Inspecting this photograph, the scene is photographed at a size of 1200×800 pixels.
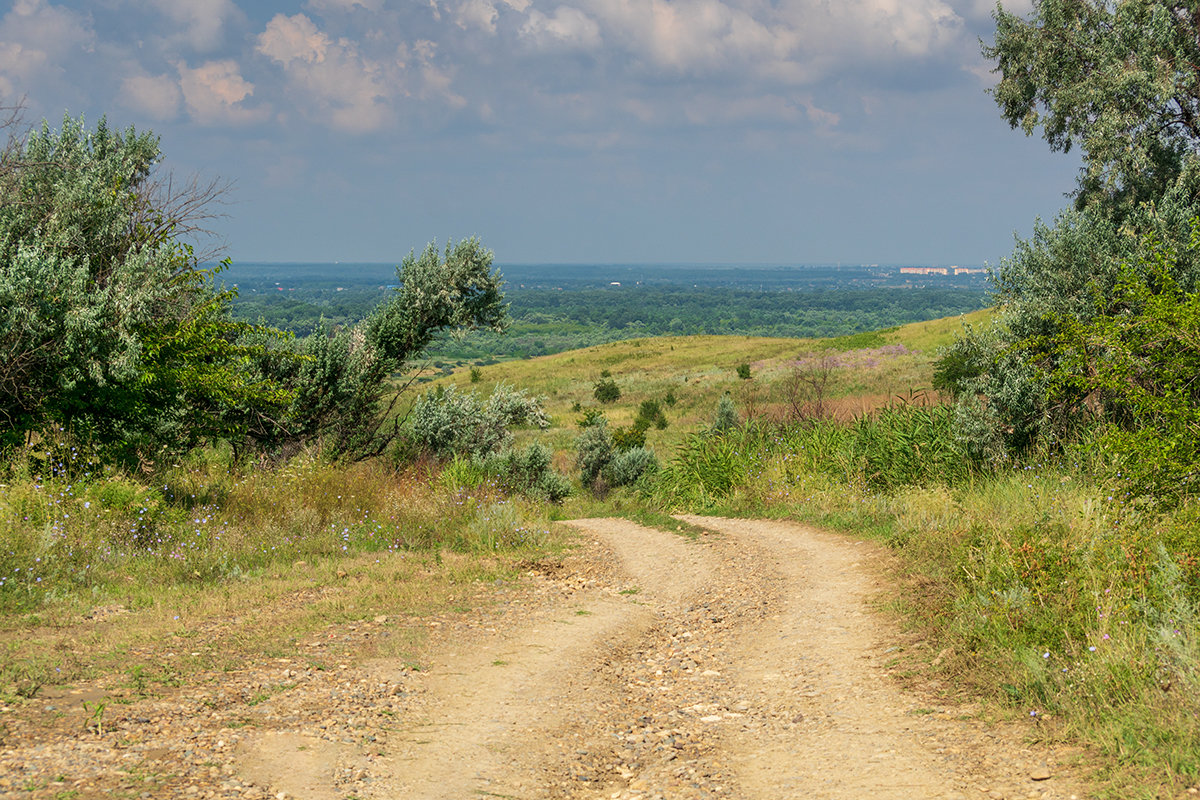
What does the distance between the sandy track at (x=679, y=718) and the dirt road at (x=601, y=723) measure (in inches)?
0.6

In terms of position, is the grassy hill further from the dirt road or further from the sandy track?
the dirt road

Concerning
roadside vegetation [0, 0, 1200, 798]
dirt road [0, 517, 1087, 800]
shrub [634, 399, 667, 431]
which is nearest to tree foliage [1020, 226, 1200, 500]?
roadside vegetation [0, 0, 1200, 798]

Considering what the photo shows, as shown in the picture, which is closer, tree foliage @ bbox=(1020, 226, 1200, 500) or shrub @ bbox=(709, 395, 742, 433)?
tree foliage @ bbox=(1020, 226, 1200, 500)

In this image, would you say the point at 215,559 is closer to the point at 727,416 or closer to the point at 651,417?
the point at 727,416

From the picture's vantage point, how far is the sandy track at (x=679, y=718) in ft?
13.5

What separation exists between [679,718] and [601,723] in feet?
1.60

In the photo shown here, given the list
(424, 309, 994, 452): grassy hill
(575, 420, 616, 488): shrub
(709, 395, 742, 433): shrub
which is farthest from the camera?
(424, 309, 994, 452): grassy hill

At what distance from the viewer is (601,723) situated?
5.13m

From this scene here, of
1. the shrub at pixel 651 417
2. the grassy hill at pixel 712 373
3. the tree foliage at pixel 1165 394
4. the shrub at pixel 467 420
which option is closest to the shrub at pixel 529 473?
the shrub at pixel 467 420

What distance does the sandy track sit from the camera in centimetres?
411

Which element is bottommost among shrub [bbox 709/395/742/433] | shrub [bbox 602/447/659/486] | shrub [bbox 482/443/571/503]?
shrub [bbox 602/447/659/486]

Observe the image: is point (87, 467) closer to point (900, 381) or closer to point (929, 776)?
point (929, 776)

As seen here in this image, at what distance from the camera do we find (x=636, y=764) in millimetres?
4578

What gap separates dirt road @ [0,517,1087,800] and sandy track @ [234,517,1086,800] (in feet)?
0.05
